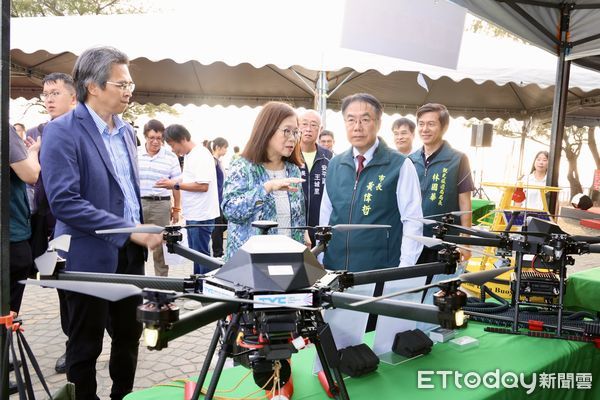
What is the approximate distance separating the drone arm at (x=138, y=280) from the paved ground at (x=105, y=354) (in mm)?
2282

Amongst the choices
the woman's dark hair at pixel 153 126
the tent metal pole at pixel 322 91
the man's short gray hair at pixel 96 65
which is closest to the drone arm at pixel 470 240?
the man's short gray hair at pixel 96 65

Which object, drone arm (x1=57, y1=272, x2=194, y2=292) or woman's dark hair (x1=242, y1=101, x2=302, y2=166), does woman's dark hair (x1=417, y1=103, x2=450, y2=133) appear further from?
drone arm (x1=57, y1=272, x2=194, y2=292)

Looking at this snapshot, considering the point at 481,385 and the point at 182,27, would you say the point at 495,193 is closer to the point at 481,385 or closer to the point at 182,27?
the point at 182,27

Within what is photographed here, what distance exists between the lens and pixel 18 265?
291 cm

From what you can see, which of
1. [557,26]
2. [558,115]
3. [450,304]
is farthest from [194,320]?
[558,115]

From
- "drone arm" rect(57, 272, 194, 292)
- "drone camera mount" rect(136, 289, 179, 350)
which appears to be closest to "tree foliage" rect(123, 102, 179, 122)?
"drone arm" rect(57, 272, 194, 292)

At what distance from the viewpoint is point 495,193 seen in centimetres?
2047

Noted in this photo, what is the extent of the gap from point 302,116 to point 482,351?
289 centimetres

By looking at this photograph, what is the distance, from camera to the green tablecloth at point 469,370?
1.67 meters

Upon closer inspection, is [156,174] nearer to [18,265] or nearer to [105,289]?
[18,265]

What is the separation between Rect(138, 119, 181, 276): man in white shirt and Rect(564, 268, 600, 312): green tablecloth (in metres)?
4.11

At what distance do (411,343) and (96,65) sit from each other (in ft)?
6.59

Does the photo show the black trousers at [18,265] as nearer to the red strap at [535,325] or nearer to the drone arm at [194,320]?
the drone arm at [194,320]

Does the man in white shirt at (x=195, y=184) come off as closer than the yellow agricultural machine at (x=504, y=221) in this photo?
No
